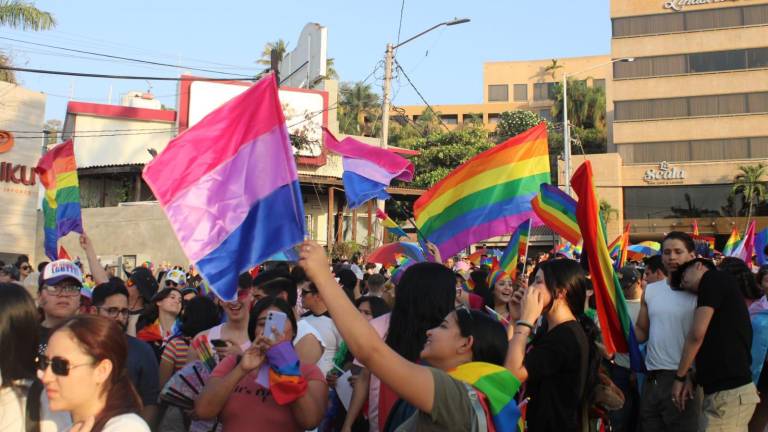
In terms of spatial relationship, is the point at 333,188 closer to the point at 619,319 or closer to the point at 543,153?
the point at 543,153

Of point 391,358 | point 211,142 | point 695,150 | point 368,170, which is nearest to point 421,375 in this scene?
point 391,358

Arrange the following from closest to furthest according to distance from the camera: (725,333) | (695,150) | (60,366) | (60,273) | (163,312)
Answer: (60,366) → (60,273) → (725,333) → (163,312) → (695,150)

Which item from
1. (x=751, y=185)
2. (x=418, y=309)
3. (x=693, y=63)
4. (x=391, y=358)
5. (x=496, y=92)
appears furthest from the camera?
(x=496, y=92)

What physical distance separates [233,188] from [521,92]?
2943 inches

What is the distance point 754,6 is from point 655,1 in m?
5.80

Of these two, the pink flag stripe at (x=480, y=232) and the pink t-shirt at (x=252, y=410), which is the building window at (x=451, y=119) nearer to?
the pink flag stripe at (x=480, y=232)

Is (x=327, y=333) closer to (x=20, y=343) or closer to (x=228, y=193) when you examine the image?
(x=228, y=193)

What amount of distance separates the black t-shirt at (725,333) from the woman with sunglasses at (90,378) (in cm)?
411

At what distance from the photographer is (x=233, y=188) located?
444 cm

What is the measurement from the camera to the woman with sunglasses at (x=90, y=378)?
9.63 feet

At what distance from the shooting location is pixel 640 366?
534 centimetres

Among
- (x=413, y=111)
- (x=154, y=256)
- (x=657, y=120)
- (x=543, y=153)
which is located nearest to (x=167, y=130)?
(x=154, y=256)

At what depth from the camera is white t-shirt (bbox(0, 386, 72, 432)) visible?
3266 mm

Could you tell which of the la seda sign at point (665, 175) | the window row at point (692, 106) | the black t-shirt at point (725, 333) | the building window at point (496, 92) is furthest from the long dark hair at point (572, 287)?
the building window at point (496, 92)
